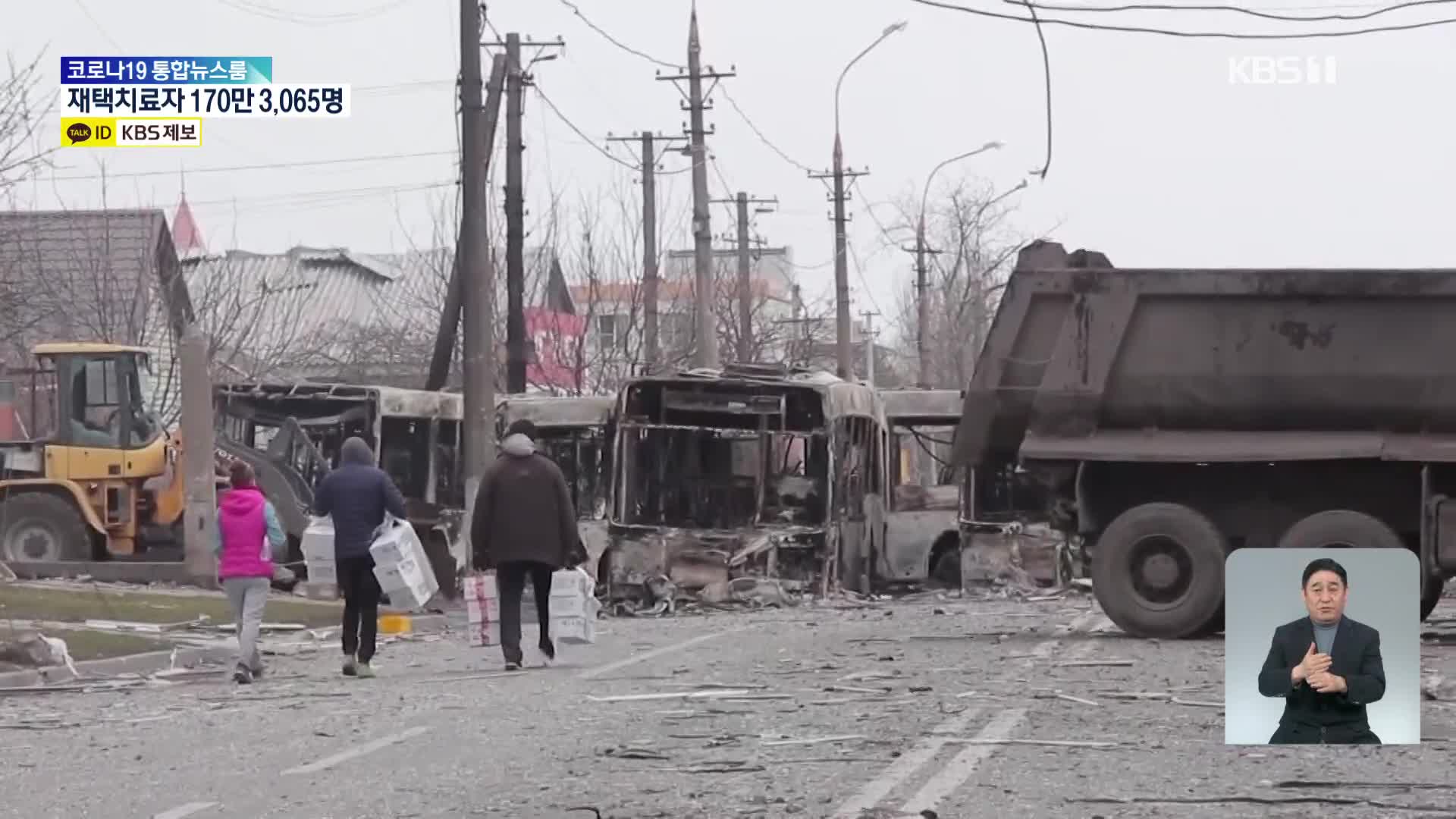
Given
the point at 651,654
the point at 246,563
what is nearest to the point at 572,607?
the point at 651,654

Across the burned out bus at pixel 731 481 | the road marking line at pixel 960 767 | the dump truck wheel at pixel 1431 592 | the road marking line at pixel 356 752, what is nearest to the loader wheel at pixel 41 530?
the burned out bus at pixel 731 481

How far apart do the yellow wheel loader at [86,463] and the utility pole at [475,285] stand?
13.9 feet

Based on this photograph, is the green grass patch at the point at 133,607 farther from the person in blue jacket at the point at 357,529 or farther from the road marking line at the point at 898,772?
the road marking line at the point at 898,772

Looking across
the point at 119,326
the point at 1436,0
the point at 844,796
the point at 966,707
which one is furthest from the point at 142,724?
the point at 119,326

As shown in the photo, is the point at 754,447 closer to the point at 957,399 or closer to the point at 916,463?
the point at 957,399

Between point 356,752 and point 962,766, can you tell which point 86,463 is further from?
point 962,766

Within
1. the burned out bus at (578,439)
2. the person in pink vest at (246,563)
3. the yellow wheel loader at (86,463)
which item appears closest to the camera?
the person in pink vest at (246,563)

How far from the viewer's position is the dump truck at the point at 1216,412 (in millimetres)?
17422

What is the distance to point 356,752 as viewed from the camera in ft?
35.8

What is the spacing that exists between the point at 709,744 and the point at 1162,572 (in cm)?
793

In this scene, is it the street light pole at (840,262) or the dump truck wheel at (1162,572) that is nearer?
the dump truck wheel at (1162,572)

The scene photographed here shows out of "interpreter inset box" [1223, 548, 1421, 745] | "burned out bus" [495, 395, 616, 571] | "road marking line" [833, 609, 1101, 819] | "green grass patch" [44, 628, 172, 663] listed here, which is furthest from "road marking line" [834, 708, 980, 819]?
"burned out bus" [495, 395, 616, 571]

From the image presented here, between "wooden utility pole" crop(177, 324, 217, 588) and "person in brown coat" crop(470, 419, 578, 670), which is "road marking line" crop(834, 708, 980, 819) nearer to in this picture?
"person in brown coat" crop(470, 419, 578, 670)

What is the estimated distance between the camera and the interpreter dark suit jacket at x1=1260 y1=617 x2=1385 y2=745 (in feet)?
26.6
